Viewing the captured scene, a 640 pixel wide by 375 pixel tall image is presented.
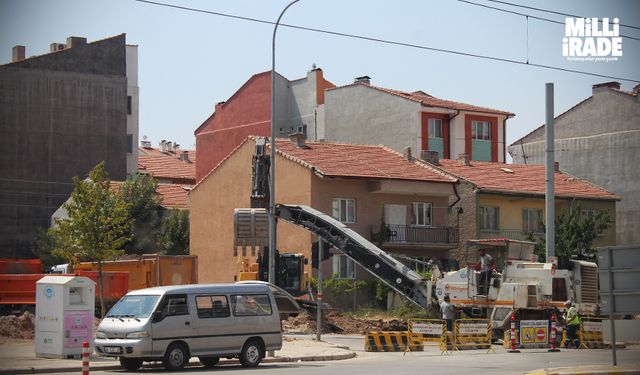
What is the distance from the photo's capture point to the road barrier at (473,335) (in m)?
30.2

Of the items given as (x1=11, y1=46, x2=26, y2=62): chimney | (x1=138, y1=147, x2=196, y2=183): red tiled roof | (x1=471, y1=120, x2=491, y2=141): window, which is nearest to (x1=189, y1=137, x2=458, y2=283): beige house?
(x1=471, y1=120, x2=491, y2=141): window

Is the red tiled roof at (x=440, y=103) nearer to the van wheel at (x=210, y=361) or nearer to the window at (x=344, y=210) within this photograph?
the window at (x=344, y=210)

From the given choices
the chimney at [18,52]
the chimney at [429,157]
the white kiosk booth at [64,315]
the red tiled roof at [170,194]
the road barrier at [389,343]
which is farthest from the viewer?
the chimney at [18,52]

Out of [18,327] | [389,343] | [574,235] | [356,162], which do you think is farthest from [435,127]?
[18,327]

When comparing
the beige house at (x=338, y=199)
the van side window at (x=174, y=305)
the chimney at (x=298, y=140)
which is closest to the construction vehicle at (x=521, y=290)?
the van side window at (x=174, y=305)

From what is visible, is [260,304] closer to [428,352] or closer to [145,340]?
[145,340]

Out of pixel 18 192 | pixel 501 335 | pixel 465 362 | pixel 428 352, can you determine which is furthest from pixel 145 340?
pixel 18 192

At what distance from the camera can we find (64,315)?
2422cm

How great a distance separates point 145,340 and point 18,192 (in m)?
43.4

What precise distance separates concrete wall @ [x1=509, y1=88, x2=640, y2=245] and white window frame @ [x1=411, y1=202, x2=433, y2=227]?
1556 cm

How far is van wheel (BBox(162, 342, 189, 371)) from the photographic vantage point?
22281 mm

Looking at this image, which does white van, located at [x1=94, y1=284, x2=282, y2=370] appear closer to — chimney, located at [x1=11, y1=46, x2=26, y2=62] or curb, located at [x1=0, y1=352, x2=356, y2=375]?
curb, located at [x1=0, y1=352, x2=356, y2=375]

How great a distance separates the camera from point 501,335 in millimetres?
33375

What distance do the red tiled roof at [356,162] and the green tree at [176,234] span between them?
29.1 ft
